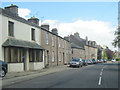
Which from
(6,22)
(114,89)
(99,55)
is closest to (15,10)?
(6,22)

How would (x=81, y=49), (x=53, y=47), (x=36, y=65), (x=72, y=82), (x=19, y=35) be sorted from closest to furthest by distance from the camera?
(x=72, y=82)
(x=19, y=35)
(x=36, y=65)
(x=53, y=47)
(x=81, y=49)

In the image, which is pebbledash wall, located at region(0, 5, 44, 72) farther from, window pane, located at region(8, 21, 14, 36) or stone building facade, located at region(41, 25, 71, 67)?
stone building facade, located at region(41, 25, 71, 67)

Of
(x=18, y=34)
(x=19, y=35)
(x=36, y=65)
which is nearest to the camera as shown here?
(x=18, y=34)

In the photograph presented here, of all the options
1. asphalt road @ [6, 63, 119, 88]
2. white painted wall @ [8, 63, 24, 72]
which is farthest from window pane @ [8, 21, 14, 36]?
asphalt road @ [6, 63, 119, 88]

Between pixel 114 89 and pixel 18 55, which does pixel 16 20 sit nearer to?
pixel 18 55

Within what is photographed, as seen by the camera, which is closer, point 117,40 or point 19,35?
point 19,35

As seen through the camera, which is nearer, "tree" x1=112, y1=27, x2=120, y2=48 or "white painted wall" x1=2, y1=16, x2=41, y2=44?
"white painted wall" x1=2, y1=16, x2=41, y2=44

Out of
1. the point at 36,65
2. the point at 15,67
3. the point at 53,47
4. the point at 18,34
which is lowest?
the point at 36,65

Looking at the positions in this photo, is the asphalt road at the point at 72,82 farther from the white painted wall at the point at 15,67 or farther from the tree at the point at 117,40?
the tree at the point at 117,40

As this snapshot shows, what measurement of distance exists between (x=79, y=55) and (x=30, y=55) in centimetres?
3997

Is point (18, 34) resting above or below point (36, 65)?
above

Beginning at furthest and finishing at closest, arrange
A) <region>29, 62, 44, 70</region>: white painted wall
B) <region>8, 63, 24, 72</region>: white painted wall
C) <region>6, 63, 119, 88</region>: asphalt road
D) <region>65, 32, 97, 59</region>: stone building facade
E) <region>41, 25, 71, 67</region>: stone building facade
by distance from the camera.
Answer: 1. <region>65, 32, 97, 59</region>: stone building facade
2. <region>41, 25, 71, 67</region>: stone building facade
3. <region>29, 62, 44, 70</region>: white painted wall
4. <region>8, 63, 24, 72</region>: white painted wall
5. <region>6, 63, 119, 88</region>: asphalt road

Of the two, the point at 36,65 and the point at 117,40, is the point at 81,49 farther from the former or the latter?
the point at 36,65

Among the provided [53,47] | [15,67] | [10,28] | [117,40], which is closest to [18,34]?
[10,28]
